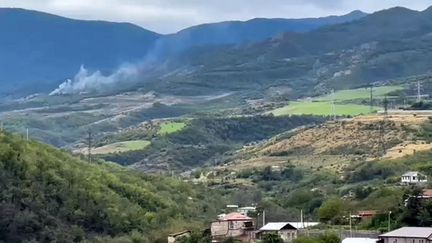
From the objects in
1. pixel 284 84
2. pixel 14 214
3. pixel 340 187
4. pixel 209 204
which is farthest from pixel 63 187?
pixel 284 84

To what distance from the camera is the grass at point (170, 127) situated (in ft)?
431

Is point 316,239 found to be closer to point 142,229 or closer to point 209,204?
point 142,229

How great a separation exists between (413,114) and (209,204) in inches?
1346

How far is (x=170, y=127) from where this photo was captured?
446 ft

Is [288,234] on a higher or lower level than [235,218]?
lower

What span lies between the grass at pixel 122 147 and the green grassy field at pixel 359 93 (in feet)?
105

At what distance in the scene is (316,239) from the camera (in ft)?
158

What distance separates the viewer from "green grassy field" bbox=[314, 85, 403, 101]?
145 metres

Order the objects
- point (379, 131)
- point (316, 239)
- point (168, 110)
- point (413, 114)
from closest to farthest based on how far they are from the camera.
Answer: point (316, 239), point (379, 131), point (413, 114), point (168, 110)

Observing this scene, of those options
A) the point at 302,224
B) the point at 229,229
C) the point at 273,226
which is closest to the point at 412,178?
the point at 302,224

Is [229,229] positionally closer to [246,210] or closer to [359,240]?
[359,240]

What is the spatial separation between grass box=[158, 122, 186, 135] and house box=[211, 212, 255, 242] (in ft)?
248

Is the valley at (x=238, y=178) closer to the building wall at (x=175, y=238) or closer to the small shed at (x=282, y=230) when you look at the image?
the small shed at (x=282, y=230)

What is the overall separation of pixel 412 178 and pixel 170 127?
73737 millimetres
